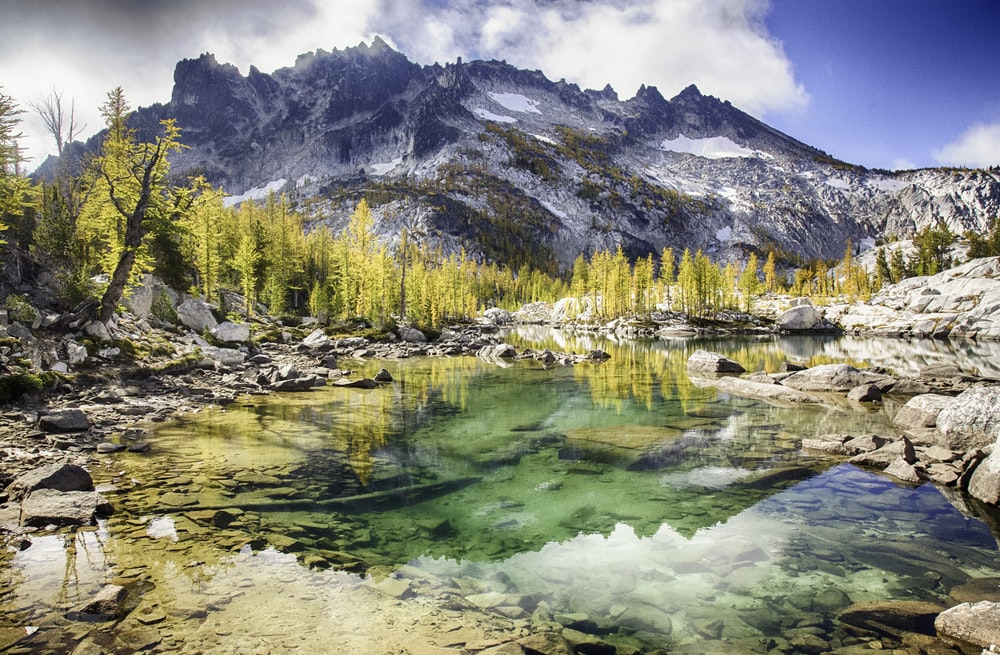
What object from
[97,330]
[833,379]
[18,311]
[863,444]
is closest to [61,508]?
[18,311]

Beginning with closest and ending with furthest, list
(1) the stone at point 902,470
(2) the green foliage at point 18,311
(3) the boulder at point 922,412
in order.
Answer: (1) the stone at point 902,470 → (3) the boulder at point 922,412 → (2) the green foliage at point 18,311

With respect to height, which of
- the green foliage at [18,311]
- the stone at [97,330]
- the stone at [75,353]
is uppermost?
the green foliage at [18,311]

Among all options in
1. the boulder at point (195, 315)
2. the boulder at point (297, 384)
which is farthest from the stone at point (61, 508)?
the boulder at point (195, 315)

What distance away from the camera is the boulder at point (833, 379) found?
2605 centimetres

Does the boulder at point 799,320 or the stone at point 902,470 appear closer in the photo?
the stone at point 902,470

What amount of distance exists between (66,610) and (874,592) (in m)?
11.8

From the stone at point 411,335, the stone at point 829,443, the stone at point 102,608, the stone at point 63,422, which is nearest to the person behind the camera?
the stone at point 102,608

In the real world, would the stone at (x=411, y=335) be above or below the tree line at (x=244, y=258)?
below

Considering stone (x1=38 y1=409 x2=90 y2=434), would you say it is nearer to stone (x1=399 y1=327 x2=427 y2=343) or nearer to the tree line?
the tree line

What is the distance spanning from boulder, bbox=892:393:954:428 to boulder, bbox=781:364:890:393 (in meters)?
7.27

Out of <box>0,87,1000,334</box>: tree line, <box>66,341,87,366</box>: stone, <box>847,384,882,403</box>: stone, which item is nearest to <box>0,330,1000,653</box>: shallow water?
<box>66,341,87,366</box>: stone

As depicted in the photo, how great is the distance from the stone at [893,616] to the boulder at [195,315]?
3803 cm

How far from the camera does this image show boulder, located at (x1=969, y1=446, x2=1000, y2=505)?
10.7 meters

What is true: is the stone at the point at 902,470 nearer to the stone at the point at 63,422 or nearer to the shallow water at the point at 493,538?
the shallow water at the point at 493,538
